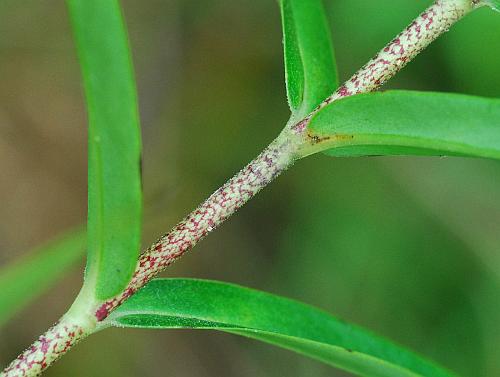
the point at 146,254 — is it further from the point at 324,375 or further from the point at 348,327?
the point at 324,375

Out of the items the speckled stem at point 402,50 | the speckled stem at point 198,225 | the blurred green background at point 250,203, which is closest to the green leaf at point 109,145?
the speckled stem at point 198,225

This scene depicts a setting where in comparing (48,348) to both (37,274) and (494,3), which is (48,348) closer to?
(37,274)

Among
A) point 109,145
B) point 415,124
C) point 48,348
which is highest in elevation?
point 415,124

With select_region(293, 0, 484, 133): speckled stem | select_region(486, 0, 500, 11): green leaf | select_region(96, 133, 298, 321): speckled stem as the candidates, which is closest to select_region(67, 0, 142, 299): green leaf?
select_region(96, 133, 298, 321): speckled stem

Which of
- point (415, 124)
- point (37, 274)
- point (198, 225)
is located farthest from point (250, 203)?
point (415, 124)

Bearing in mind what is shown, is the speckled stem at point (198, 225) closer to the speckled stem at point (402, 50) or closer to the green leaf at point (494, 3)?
the speckled stem at point (402, 50)

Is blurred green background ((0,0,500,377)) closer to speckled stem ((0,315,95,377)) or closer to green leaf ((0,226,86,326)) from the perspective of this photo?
green leaf ((0,226,86,326))

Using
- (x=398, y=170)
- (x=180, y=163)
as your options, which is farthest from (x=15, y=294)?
(x=398, y=170)
